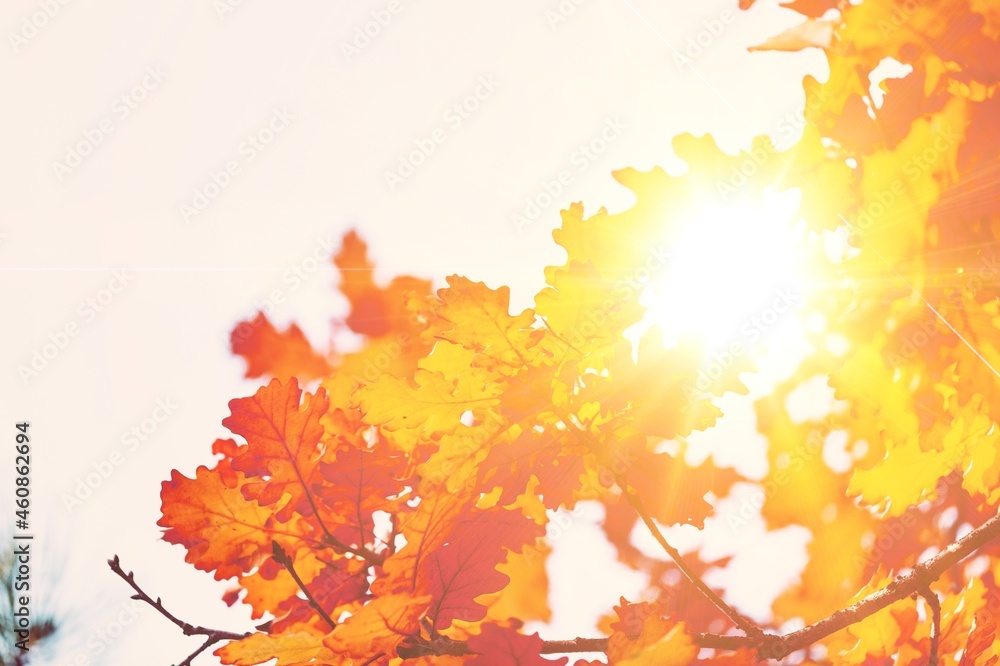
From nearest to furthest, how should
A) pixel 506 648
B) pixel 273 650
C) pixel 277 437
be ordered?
pixel 273 650 → pixel 506 648 → pixel 277 437


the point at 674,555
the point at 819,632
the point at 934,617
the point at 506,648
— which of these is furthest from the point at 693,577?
the point at 934,617

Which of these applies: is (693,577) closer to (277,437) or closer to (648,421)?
(648,421)

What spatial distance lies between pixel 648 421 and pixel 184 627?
881mm

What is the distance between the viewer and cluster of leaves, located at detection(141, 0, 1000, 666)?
3.51 ft

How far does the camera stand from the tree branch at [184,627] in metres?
1.04

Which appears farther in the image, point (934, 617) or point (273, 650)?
point (934, 617)

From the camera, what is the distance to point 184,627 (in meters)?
1.05

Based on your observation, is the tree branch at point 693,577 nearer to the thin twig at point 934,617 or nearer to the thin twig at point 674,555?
the thin twig at point 674,555

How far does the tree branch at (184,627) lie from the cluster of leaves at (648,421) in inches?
3.4

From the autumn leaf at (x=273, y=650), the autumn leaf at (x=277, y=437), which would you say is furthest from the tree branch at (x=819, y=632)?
the autumn leaf at (x=277, y=437)

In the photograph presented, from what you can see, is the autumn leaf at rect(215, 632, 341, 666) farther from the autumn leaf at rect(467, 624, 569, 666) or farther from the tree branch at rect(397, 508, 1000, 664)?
the autumn leaf at rect(467, 624, 569, 666)

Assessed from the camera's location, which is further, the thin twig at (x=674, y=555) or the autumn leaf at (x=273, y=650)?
the thin twig at (x=674, y=555)

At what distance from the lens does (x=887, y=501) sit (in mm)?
1406

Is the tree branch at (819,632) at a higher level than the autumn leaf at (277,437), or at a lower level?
lower
